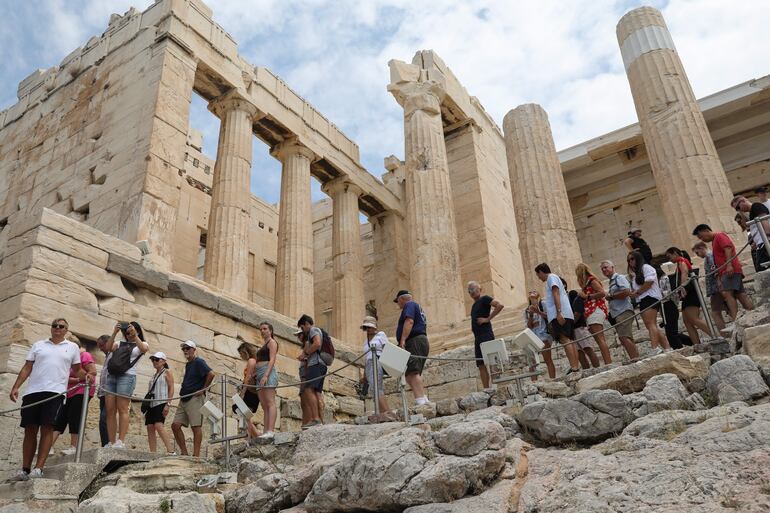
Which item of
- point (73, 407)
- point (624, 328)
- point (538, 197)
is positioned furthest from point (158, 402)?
point (538, 197)

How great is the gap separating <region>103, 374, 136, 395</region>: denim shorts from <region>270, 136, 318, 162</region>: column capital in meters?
12.6

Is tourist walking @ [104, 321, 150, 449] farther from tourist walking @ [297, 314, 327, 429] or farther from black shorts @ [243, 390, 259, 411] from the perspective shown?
tourist walking @ [297, 314, 327, 429]

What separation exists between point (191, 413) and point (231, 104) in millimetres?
11118

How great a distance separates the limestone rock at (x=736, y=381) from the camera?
5289 millimetres

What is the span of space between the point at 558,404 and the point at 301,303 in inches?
485

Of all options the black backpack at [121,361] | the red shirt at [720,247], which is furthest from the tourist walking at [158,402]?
the red shirt at [720,247]

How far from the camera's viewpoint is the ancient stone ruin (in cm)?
500

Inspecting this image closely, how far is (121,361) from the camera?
7.90 m

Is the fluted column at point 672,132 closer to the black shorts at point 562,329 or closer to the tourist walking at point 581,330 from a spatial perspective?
the tourist walking at point 581,330

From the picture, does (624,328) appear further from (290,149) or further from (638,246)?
(290,149)

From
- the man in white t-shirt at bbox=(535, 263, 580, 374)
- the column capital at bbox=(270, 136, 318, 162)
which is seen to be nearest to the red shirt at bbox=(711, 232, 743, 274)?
the man in white t-shirt at bbox=(535, 263, 580, 374)

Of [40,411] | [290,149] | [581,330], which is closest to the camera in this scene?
[40,411]

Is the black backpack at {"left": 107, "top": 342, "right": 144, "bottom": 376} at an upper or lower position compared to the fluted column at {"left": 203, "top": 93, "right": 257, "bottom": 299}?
lower

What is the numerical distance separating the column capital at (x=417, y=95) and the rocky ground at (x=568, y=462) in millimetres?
14509
